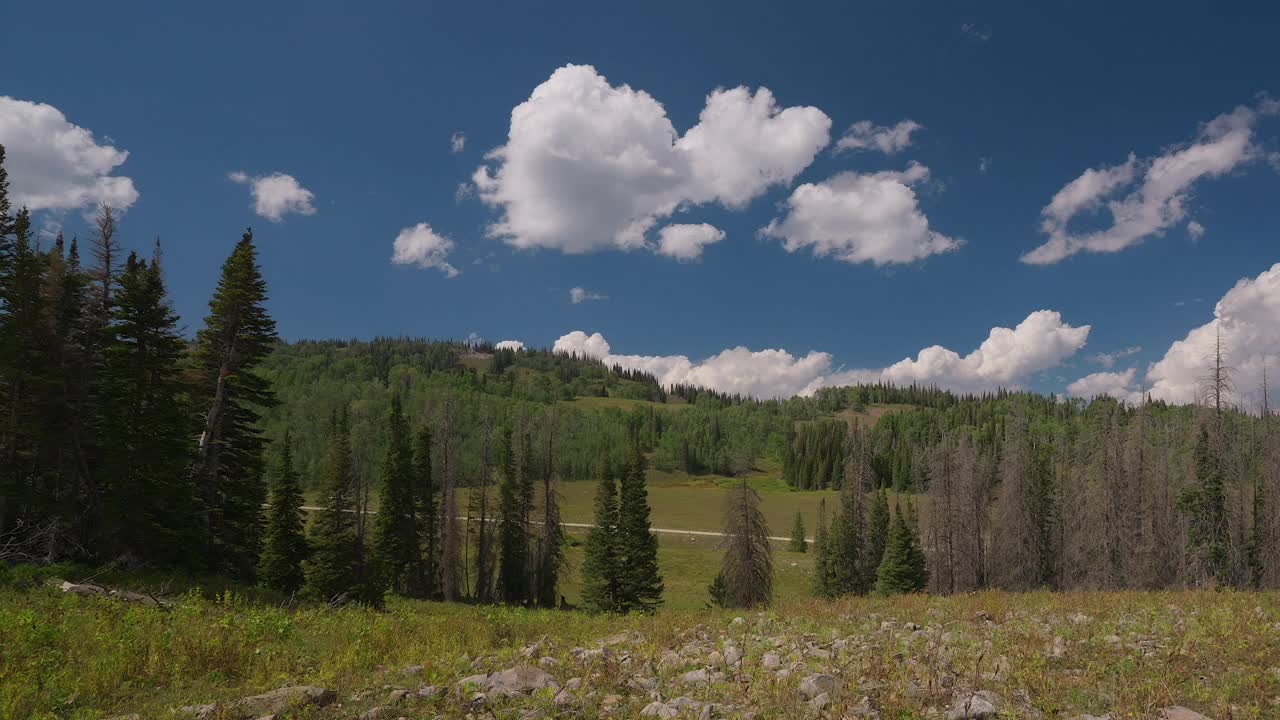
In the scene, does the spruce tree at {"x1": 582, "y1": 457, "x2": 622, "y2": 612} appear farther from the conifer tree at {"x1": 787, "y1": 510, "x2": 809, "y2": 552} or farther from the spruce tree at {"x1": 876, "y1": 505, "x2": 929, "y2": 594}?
the conifer tree at {"x1": 787, "y1": 510, "x2": 809, "y2": 552}

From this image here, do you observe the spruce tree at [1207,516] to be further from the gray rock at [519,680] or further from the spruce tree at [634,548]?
the gray rock at [519,680]

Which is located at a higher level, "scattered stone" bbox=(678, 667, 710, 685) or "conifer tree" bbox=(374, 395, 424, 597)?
"scattered stone" bbox=(678, 667, 710, 685)

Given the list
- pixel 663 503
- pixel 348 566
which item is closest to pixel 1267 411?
pixel 348 566

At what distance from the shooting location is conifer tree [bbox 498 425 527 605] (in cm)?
5308

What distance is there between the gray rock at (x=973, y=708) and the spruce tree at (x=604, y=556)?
40.1m

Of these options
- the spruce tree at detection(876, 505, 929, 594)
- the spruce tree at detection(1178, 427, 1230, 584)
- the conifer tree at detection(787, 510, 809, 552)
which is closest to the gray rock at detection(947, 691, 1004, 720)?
the spruce tree at detection(876, 505, 929, 594)

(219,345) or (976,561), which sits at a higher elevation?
(219,345)

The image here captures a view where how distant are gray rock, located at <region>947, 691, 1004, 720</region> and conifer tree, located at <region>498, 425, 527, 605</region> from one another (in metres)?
50.2

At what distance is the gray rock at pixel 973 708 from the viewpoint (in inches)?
232

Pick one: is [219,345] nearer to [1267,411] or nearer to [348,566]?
[348,566]

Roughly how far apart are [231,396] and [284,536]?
37.9 feet

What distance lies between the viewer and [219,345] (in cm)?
2744

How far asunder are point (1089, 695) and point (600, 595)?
135 ft

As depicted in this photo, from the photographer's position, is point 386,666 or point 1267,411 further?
point 1267,411
